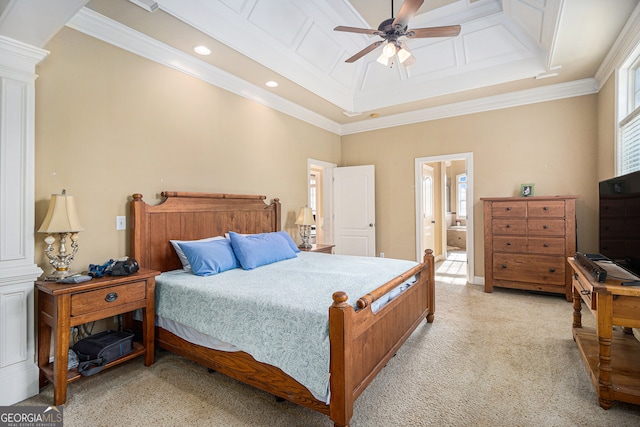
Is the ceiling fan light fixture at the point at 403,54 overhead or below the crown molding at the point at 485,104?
below

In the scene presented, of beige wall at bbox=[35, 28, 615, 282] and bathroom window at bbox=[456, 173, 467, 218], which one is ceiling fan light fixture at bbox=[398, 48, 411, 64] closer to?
beige wall at bbox=[35, 28, 615, 282]

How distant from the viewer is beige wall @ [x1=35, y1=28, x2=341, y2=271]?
2.32 m

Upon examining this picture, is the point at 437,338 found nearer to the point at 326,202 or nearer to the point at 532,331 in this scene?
the point at 532,331

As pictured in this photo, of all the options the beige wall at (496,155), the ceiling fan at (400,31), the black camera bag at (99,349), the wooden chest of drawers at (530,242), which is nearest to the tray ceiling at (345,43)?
the beige wall at (496,155)

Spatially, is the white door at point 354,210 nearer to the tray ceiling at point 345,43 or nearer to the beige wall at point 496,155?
the beige wall at point 496,155

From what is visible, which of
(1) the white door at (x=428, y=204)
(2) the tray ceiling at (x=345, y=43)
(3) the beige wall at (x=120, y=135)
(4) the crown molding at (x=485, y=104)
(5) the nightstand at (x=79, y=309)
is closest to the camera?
(5) the nightstand at (x=79, y=309)

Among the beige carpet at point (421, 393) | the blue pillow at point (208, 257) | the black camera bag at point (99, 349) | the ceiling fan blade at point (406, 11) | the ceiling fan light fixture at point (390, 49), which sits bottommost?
the beige carpet at point (421, 393)

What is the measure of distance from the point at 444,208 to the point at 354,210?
2775 millimetres

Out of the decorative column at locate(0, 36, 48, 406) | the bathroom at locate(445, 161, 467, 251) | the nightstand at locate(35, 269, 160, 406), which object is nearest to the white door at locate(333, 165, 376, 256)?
the nightstand at locate(35, 269, 160, 406)

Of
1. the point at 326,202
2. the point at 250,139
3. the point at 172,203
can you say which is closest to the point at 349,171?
the point at 326,202

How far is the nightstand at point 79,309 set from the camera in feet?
6.26

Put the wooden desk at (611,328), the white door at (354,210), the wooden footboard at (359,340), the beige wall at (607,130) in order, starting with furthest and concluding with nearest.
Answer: the white door at (354,210)
the beige wall at (607,130)
the wooden desk at (611,328)
the wooden footboard at (359,340)

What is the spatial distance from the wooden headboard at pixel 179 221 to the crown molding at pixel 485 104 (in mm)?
2837

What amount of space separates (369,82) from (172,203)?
138 inches
